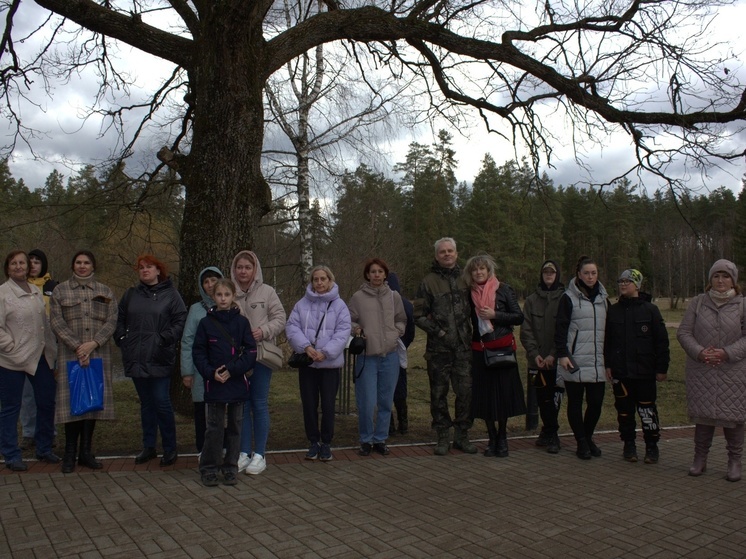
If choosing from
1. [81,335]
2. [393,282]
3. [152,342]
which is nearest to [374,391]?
[393,282]

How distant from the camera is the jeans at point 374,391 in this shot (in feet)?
20.9

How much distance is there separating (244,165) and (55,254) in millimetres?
28664

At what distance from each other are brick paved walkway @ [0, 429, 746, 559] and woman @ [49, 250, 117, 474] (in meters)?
0.32

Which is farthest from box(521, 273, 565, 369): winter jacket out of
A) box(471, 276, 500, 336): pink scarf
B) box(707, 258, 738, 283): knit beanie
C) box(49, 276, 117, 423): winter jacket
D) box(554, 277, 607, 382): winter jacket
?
box(49, 276, 117, 423): winter jacket

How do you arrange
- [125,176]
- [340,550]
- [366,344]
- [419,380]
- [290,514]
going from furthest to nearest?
[419,380] < [125,176] < [366,344] < [290,514] < [340,550]

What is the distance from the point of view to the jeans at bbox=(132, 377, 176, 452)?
5.71 m

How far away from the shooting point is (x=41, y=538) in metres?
3.95

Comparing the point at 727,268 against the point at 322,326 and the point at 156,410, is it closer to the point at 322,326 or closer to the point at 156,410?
the point at 322,326

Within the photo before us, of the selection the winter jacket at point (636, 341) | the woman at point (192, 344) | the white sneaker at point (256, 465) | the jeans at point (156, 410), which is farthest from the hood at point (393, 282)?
the jeans at point (156, 410)


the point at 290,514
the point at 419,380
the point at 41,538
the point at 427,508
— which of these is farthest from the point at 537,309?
the point at 419,380

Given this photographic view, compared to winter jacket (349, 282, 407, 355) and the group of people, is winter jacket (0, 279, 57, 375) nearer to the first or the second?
the group of people

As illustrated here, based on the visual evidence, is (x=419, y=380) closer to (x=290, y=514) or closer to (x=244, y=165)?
(x=244, y=165)

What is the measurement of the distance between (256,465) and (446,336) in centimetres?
226

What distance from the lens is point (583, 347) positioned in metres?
6.34
